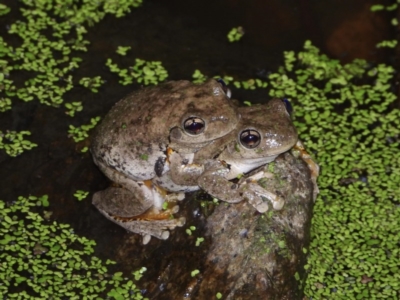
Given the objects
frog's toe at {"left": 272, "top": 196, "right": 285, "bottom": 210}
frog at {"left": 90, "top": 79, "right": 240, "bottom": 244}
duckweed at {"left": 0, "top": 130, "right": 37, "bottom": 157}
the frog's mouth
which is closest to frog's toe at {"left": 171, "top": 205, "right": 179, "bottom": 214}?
frog at {"left": 90, "top": 79, "right": 240, "bottom": 244}

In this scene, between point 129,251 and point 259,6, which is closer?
point 129,251

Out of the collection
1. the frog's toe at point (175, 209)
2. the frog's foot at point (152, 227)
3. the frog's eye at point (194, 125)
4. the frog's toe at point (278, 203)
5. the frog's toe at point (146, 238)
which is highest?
the frog's eye at point (194, 125)

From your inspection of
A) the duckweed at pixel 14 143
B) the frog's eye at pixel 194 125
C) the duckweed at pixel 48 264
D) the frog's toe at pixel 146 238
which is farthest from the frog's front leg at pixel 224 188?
the duckweed at pixel 14 143

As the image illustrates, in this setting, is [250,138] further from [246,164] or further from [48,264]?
[48,264]

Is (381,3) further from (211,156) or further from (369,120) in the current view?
(211,156)

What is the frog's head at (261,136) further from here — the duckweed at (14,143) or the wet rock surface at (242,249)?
the duckweed at (14,143)

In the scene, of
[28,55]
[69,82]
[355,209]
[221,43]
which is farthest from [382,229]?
[28,55]

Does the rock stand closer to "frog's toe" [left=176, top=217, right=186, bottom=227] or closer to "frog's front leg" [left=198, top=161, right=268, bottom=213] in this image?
"frog's front leg" [left=198, top=161, right=268, bottom=213]

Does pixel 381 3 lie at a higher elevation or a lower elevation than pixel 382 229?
higher
